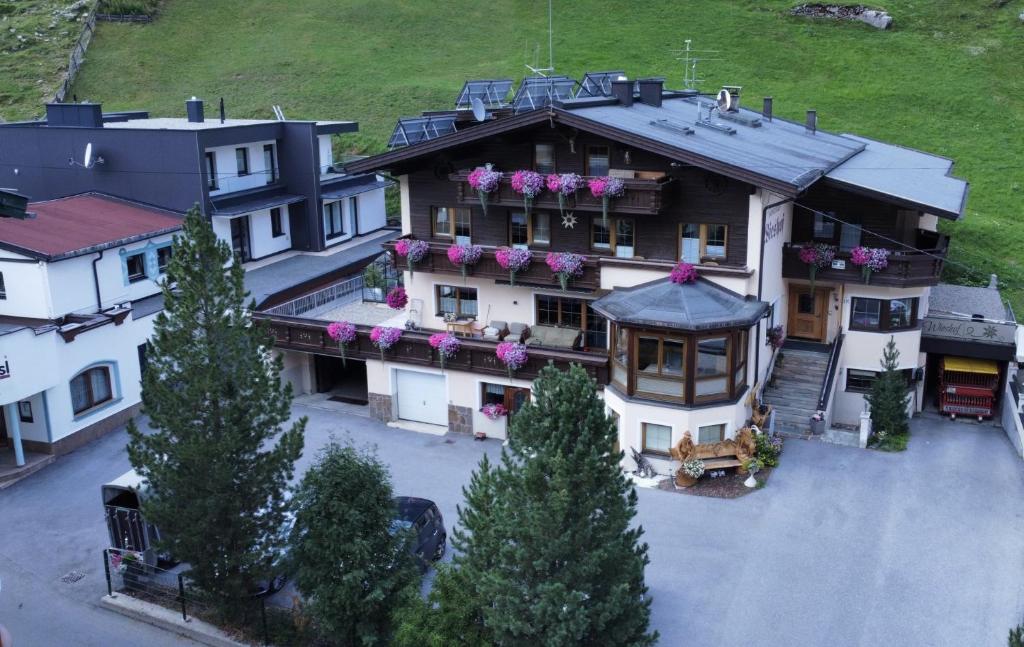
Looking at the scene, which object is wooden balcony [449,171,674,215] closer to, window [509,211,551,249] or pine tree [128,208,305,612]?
window [509,211,551,249]

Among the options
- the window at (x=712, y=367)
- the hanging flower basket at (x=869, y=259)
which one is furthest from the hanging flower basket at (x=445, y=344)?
the hanging flower basket at (x=869, y=259)

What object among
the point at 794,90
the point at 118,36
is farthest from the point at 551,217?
the point at 118,36

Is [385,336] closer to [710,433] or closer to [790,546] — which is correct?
[710,433]

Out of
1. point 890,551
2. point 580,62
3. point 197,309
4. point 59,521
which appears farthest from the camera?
point 580,62

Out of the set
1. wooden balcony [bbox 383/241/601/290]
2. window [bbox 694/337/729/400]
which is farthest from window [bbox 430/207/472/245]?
window [bbox 694/337/729/400]

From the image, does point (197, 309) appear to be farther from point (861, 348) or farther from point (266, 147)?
point (266, 147)

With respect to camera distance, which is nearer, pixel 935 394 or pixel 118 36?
pixel 935 394
